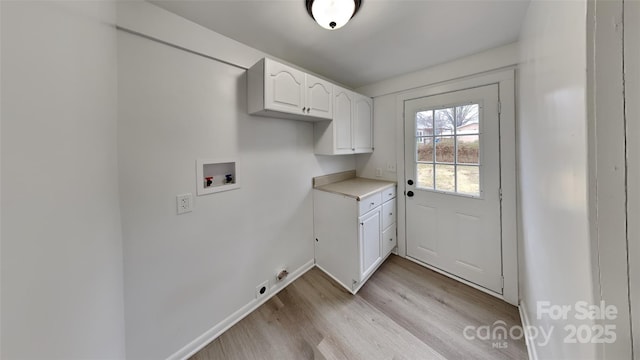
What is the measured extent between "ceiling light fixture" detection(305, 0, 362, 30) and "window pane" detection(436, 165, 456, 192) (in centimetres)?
162

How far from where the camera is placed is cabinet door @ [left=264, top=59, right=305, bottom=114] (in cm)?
141

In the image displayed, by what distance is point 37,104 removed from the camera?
493mm

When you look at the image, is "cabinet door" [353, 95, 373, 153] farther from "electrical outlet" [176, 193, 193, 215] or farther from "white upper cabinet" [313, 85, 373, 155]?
"electrical outlet" [176, 193, 193, 215]

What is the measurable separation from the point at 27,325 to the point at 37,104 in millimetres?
517

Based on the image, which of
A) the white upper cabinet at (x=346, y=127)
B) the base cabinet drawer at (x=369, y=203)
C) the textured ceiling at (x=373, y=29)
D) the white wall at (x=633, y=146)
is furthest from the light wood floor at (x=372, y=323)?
the textured ceiling at (x=373, y=29)

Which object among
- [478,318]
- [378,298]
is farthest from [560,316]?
[378,298]

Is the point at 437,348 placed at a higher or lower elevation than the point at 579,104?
lower

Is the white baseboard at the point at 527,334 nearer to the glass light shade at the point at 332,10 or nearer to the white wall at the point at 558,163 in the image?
the white wall at the point at 558,163

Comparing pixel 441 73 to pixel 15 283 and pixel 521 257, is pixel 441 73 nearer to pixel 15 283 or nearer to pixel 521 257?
pixel 521 257

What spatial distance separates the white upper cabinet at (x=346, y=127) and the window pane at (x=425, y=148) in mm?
592

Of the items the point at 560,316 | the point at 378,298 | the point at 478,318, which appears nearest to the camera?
the point at 560,316

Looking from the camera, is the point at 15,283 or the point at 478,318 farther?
the point at 478,318

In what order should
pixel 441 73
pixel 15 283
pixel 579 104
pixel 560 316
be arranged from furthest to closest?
pixel 441 73, pixel 560 316, pixel 579 104, pixel 15 283

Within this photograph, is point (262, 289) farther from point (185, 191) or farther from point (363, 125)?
point (363, 125)
